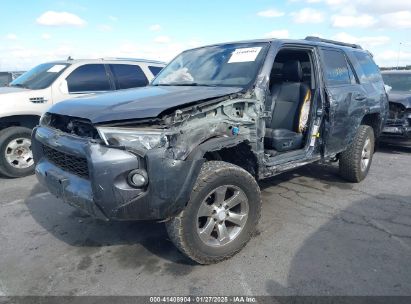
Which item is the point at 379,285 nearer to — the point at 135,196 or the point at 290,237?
the point at 290,237

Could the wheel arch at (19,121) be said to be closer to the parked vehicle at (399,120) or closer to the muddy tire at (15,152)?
the muddy tire at (15,152)

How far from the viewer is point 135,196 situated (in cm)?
256

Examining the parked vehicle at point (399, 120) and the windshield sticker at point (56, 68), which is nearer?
the windshield sticker at point (56, 68)

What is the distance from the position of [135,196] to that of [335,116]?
2.92 m

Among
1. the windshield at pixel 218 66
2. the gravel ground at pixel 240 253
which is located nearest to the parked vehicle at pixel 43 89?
the gravel ground at pixel 240 253

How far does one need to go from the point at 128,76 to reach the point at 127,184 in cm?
477

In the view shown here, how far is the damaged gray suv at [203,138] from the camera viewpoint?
2576 mm

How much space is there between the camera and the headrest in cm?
452

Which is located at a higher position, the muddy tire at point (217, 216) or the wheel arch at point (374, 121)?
the wheel arch at point (374, 121)

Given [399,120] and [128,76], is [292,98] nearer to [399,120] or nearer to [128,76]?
[128,76]

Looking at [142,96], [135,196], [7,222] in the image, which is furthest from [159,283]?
[7,222]

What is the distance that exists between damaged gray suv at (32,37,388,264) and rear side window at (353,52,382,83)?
644mm

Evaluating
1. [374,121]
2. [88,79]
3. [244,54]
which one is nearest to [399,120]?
[374,121]

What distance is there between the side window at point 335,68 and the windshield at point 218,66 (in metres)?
1.08
